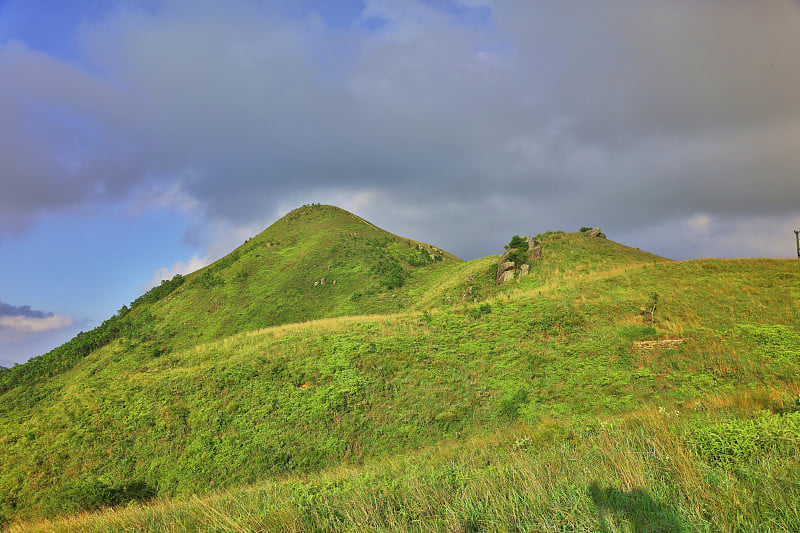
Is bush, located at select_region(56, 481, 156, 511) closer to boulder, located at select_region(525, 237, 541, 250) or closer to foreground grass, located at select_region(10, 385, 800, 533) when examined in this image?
foreground grass, located at select_region(10, 385, 800, 533)

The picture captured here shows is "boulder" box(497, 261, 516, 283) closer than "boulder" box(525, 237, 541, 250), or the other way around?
"boulder" box(497, 261, 516, 283)

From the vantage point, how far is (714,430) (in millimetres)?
6277

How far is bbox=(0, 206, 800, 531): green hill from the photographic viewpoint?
5152 millimetres

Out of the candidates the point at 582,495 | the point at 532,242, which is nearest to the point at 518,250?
the point at 532,242

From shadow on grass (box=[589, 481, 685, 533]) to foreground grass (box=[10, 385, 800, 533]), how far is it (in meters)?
0.01

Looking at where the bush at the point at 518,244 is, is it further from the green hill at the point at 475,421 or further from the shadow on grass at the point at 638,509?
the shadow on grass at the point at 638,509

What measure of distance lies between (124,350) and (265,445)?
138 ft

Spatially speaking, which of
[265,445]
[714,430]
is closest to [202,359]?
[265,445]

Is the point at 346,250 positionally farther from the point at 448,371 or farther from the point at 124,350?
the point at 448,371

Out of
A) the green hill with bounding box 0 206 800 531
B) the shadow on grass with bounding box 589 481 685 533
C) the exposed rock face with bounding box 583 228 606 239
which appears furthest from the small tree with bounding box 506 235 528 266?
the shadow on grass with bounding box 589 481 685 533

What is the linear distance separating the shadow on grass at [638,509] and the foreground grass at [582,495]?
0.01 meters

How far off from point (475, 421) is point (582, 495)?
34.8 feet

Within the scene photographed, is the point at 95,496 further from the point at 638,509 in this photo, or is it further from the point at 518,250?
the point at 518,250

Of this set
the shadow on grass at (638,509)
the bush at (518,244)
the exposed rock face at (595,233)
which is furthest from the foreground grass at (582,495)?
the exposed rock face at (595,233)
